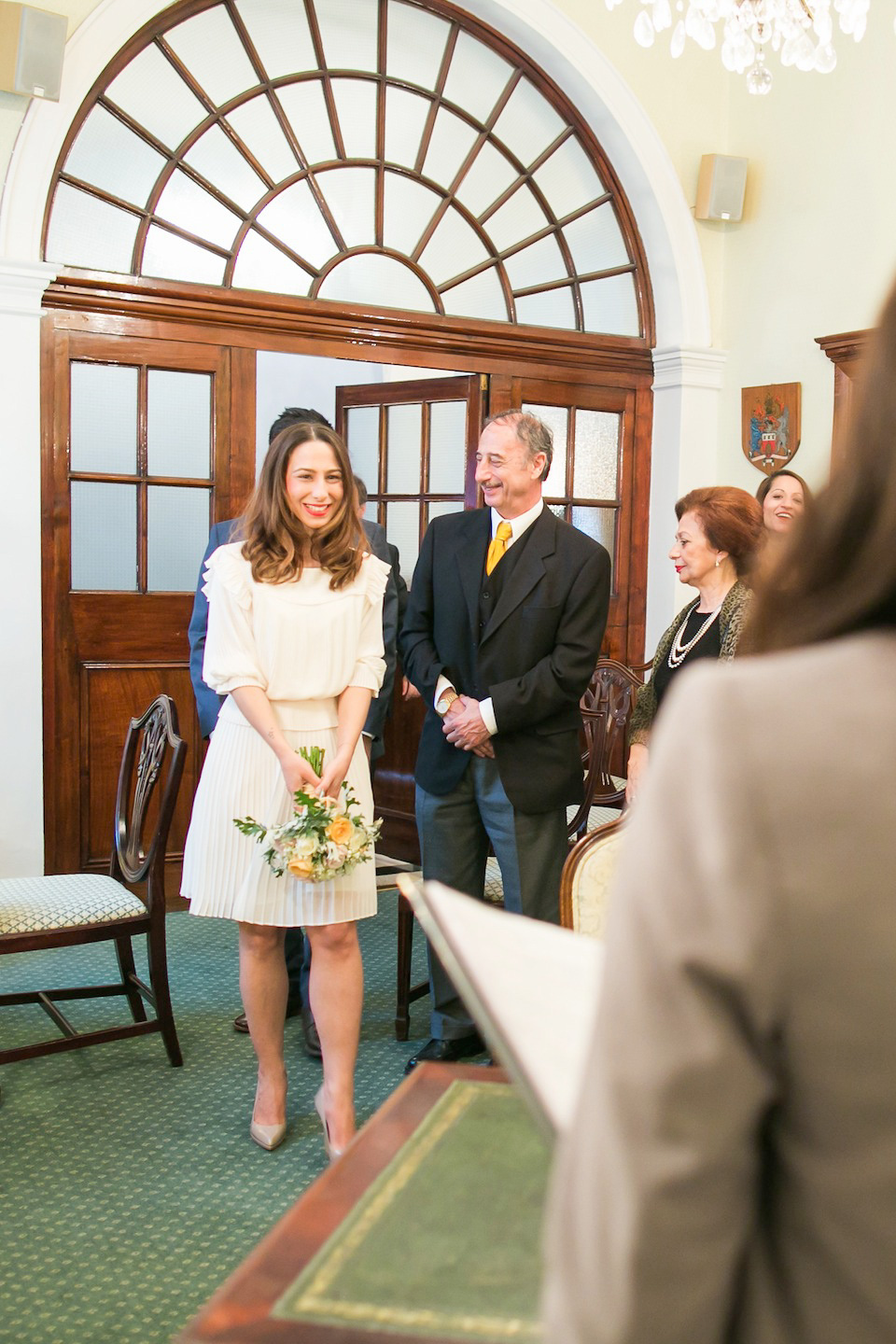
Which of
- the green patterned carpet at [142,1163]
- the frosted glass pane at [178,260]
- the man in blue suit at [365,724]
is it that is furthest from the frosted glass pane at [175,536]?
the green patterned carpet at [142,1163]

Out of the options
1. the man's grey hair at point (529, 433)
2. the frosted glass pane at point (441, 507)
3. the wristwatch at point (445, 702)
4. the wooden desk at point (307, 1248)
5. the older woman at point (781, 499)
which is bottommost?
the wooden desk at point (307, 1248)

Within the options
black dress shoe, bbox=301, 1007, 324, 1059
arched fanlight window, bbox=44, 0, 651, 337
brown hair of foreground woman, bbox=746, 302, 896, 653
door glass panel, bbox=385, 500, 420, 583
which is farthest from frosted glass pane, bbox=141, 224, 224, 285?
brown hair of foreground woman, bbox=746, 302, 896, 653

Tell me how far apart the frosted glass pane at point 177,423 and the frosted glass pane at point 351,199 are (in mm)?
956

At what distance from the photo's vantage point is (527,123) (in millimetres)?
5969

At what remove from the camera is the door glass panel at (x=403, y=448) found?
5.90 meters

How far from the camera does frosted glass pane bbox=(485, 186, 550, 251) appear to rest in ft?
19.5

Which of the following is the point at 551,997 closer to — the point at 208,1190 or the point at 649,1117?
the point at 649,1117

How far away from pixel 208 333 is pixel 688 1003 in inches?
199

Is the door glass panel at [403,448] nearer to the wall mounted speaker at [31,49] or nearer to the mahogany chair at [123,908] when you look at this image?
the wall mounted speaker at [31,49]

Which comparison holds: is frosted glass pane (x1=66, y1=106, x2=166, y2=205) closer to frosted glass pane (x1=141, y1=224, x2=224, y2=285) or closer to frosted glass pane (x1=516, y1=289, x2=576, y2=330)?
frosted glass pane (x1=141, y1=224, x2=224, y2=285)

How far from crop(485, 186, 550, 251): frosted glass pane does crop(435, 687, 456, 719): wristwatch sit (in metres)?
3.27

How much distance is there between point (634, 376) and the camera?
6367mm

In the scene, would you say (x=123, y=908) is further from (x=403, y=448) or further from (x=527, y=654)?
(x=403, y=448)

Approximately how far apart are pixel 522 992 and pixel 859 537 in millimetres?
328
